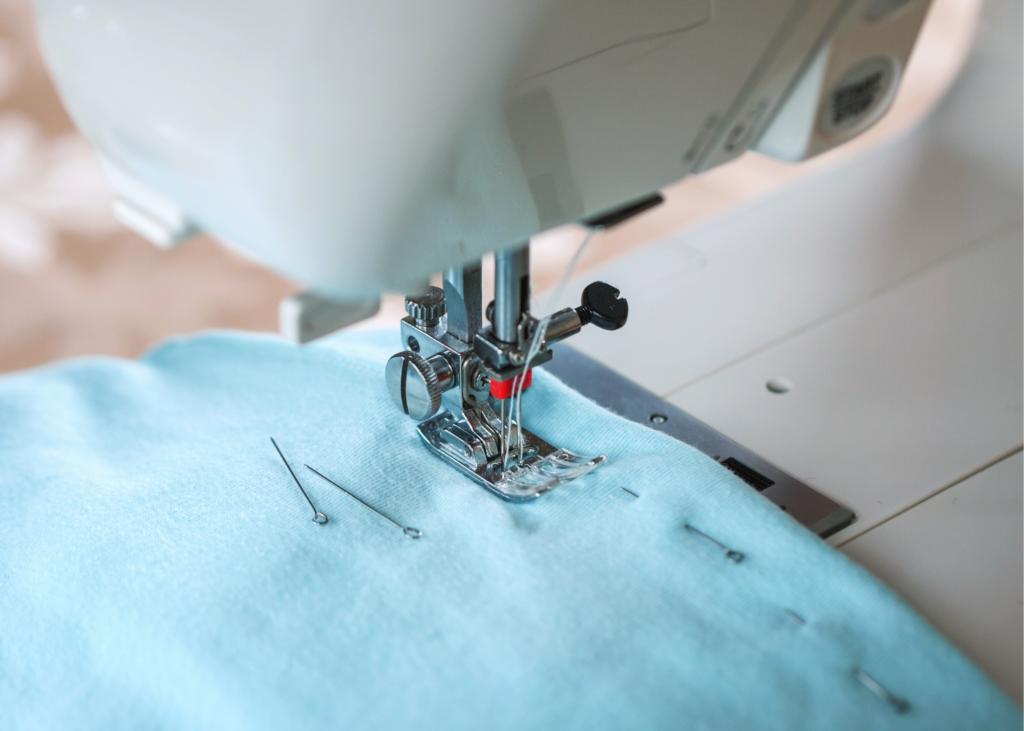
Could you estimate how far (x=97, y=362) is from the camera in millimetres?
1074

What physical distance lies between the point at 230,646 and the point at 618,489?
0.29m

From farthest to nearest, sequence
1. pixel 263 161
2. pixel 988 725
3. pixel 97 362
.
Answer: pixel 97 362 < pixel 988 725 < pixel 263 161

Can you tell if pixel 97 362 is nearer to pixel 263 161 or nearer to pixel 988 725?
pixel 263 161

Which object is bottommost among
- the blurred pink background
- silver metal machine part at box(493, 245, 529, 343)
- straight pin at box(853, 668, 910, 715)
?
the blurred pink background

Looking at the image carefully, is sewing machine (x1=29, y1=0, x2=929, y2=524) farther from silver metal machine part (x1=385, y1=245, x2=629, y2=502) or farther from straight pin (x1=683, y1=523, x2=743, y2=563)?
straight pin (x1=683, y1=523, x2=743, y2=563)

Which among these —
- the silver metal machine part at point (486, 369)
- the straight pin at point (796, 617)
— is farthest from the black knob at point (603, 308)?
the straight pin at point (796, 617)

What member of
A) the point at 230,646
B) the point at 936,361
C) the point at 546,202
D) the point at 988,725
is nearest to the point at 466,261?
the point at 546,202

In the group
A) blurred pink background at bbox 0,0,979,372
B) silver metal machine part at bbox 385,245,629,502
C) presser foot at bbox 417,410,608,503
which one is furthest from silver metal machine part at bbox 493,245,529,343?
blurred pink background at bbox 0,0,979,372

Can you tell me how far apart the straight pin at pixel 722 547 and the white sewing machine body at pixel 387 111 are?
24cm

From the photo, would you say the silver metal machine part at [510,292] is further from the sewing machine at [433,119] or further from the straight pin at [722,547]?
the straight pin at [722,547]

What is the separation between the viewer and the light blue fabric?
60 cm

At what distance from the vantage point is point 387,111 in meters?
0.50

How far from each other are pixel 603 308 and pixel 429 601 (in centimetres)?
25

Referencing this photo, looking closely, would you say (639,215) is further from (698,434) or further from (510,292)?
(698,434)
